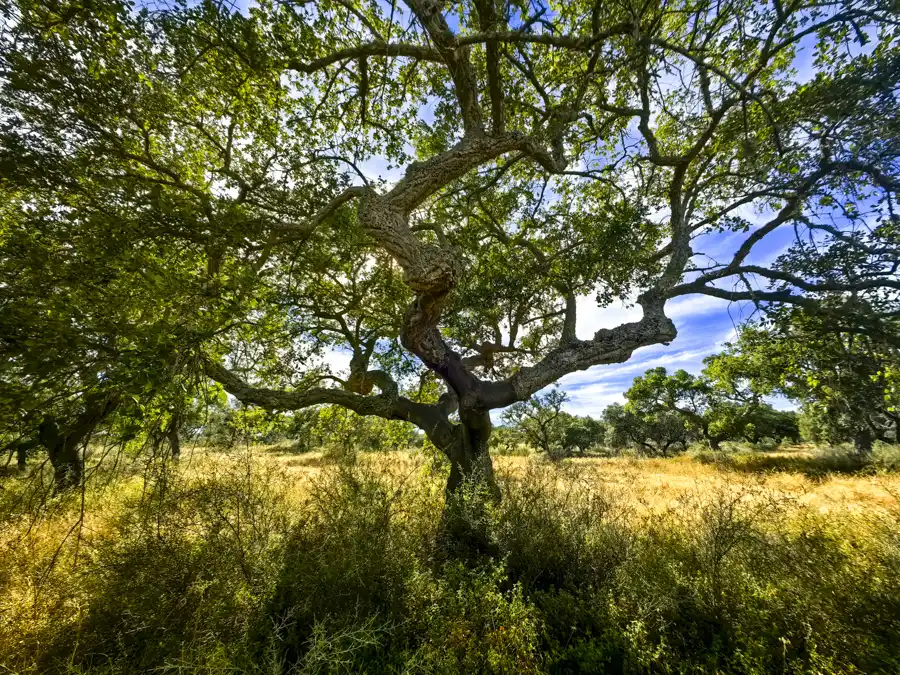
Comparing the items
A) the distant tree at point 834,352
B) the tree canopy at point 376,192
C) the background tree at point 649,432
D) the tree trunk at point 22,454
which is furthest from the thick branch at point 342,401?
the background tree at point 649,432

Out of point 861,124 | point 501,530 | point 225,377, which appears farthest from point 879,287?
point 225,377

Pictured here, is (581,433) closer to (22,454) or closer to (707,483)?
(707,483)

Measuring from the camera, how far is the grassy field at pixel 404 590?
9.04ft

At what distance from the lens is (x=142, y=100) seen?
4422mm

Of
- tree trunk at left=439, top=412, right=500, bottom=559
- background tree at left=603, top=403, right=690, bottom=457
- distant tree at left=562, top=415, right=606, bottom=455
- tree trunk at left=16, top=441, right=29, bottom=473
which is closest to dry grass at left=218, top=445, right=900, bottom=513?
tree trunk at left=439, top=412, right=500, bottom=559

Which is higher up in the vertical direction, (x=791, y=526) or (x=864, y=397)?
(x=864, y=397)

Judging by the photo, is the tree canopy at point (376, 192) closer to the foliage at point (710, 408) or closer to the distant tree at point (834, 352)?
the distant tree at point (834, 352)

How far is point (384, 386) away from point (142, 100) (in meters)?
5.91

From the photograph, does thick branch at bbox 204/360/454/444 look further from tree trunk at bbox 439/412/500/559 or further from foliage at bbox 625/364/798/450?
foliage at bbox 625/364/798/450

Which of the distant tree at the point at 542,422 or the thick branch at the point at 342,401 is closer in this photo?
the thick branch at the point at 342,401

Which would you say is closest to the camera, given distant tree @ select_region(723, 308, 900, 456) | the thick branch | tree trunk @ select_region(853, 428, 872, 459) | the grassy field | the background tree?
the grassy field

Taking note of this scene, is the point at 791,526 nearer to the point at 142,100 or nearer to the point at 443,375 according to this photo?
the point at 443,375

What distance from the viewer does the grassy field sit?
276 centimetres

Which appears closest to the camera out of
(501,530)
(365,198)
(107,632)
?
(107,632)
